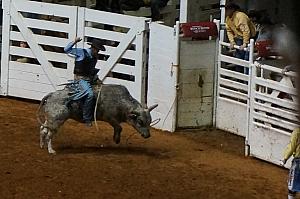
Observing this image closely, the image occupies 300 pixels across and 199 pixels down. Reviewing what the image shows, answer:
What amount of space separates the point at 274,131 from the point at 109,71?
393 cm

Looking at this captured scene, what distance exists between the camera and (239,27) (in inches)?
507

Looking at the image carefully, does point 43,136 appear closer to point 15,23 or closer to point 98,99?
point 98,99

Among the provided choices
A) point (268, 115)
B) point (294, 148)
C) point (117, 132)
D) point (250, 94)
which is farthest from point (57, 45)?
point (294, 148)

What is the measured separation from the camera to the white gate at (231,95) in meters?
12.4

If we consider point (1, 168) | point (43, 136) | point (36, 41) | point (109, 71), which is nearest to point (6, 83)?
point (36, 41)

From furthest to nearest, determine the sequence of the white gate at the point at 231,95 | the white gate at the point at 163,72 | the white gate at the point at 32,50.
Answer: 1. the white gate at the point at 32,50
2. the white gate at the point at 163,72
3. the white gate at the point at 231,95

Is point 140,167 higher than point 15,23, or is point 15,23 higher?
point 15,23

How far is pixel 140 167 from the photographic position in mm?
10227

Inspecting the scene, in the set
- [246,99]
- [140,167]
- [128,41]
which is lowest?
[140,167]

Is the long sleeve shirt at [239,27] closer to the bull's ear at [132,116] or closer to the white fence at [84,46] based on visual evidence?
the white fence at [84,46]

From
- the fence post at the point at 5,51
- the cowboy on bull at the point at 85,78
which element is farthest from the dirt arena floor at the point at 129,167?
the fence post at the point at 5,51

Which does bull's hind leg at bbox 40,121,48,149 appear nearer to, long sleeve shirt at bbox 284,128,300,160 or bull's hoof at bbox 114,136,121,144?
bull's hoof at bbox 114,136,121,144

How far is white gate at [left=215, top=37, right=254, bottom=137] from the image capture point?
40.7ft

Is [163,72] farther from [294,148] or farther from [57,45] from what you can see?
[294,148]
